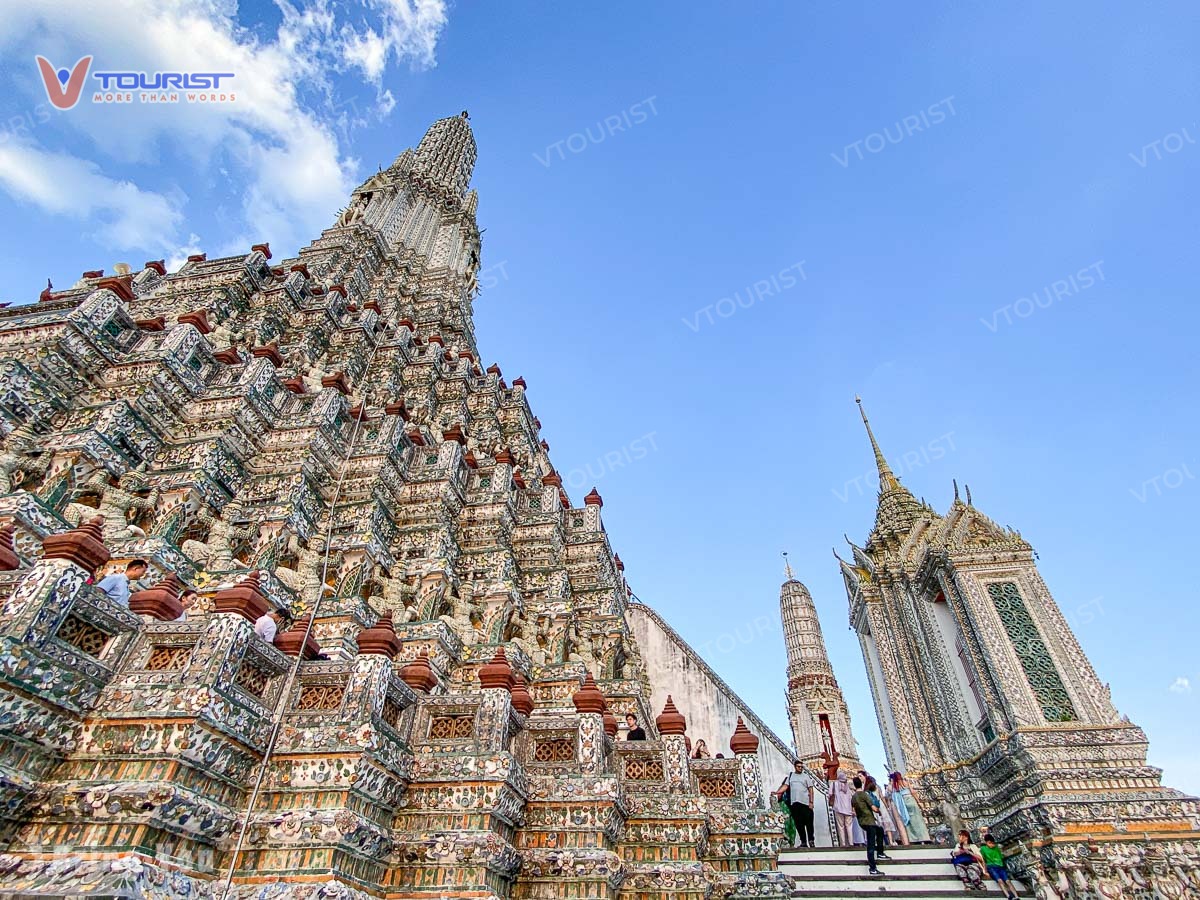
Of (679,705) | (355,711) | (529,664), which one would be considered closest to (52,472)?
(355,711)

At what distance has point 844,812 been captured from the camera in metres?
10.7

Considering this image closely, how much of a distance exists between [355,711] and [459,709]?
1207 mm

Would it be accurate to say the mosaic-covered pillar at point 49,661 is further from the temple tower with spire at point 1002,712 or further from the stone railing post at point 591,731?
the temple tower with spire at point 1002,712

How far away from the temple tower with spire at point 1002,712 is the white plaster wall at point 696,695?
3178 millimetres

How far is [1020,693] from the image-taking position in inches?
480

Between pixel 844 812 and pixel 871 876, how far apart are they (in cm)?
159

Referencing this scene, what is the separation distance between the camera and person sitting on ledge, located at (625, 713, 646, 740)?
9688 mm

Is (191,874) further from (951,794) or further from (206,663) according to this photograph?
(951,794)

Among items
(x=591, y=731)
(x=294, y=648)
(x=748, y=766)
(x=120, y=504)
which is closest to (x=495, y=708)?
(x=591, y=731)

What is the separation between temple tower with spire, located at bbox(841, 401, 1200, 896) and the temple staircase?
1.17 meters

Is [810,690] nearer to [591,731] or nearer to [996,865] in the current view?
[996,865]

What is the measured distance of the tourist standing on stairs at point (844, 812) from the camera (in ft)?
34.9

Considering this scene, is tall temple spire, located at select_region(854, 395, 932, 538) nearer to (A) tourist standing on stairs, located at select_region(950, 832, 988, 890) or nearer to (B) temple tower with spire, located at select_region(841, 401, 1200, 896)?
(B) temple tower with spire, located at select_region(841, 401, 1200, 896)

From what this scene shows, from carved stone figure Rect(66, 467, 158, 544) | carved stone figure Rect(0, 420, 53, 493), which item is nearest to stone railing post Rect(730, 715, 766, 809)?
carved stone figure Rect(66, 467, 158, 544)
